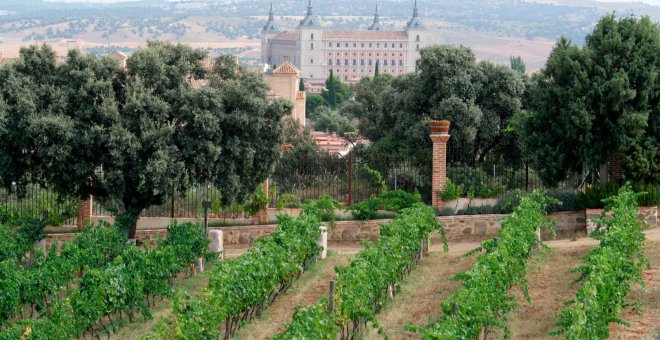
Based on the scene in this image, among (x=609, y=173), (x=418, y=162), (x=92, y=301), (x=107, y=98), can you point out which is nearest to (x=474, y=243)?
(x=609, y=173)

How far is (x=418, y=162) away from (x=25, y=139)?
10.5 m

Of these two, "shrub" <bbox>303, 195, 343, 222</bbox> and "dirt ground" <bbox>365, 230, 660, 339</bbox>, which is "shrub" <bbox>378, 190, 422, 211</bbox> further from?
"dirt ground" <bbox>365, 230, 660, 339</bbox>

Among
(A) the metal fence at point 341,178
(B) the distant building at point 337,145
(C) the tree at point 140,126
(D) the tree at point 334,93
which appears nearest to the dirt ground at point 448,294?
(C) the tree at point 140,126

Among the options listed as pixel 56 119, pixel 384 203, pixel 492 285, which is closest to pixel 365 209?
pixel 384 203

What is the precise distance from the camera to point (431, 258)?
22.4 meters

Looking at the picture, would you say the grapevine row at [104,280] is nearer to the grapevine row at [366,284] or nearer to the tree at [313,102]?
the grapevine row at [366,284]

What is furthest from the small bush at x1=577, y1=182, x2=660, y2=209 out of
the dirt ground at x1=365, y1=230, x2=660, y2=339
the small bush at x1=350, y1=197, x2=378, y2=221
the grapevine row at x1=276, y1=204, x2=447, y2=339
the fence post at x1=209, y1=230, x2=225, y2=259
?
the fence post at x1=209, y1=230, x2=225, y2=259

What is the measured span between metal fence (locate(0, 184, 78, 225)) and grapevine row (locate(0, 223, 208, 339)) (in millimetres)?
3980

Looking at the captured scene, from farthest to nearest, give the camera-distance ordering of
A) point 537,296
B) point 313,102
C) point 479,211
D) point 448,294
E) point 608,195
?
point 313,102, point 479,211, point 608,195, point 448,294, point 537,296

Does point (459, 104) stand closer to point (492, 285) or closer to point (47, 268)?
point (47, 268)

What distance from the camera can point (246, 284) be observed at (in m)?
16.4

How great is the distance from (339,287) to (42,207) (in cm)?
1201

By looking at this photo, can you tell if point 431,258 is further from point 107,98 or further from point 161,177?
point 107,98

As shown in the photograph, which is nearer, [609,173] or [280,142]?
[280,142]
